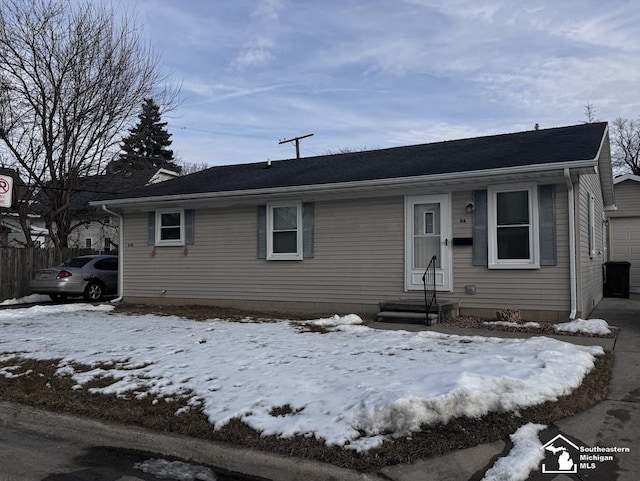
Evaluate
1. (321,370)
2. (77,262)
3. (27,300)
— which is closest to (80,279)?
(77,262)

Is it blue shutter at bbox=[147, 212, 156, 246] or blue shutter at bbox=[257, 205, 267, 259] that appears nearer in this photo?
blue shutter at bbox=[257, 205, 267, 259]

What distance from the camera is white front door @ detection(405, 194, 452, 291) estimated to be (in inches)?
403

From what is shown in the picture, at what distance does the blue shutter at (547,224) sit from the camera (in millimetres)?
9273

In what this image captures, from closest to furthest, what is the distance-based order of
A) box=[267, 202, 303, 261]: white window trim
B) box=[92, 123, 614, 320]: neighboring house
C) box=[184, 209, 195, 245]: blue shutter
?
box=[92, 123, 614, 320]: neighboring house < box=[267, 202, 303, 261]: white window trim < box=[184, 209, 195, 245]: blue shutter

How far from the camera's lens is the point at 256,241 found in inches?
484

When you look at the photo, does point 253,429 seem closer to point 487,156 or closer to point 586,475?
point 586,475

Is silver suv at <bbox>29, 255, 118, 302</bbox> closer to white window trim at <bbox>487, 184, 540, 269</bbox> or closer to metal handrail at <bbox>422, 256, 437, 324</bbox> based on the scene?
metal handrail at <bbox>422, 256, 437, 324</bbox>

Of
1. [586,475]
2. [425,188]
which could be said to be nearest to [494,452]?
[586,475]

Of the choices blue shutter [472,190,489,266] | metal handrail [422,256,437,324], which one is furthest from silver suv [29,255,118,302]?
blue shutter [472,190,489,266]

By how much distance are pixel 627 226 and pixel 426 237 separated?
33.5 feet

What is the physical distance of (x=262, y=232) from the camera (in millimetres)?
12148

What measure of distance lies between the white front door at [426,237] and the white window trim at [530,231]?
2.65ft

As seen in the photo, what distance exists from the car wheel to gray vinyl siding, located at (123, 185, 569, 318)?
1.66 metres

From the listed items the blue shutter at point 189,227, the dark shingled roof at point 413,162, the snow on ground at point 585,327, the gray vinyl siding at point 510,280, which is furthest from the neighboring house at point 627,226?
the blue shutter at point 189,227
